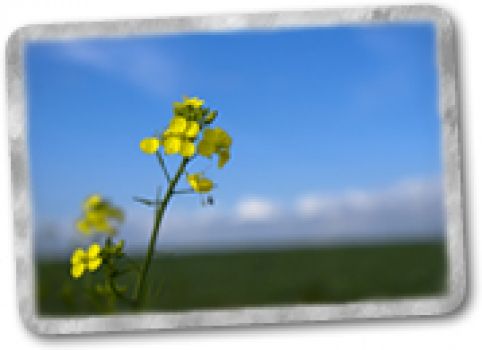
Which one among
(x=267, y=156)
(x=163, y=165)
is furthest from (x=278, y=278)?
(x=163, y=165)

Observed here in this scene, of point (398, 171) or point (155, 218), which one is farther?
point (398, 171)

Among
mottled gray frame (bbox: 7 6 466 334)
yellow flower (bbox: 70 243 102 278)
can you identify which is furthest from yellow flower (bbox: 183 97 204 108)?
yellow flower (bbox: 70 243 102 278)

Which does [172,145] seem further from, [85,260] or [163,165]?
[85,260]

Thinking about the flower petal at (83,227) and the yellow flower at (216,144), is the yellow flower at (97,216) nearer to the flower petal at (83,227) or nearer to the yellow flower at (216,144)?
the flower petal at (83,227)

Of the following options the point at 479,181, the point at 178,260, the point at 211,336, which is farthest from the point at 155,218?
the point at 479,181

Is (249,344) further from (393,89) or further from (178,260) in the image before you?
(393,89)

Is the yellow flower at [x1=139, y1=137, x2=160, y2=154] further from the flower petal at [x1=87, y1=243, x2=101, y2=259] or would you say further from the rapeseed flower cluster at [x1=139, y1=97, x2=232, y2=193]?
the flower petal at [x1=87, y1=243, x2=101, y2=259]

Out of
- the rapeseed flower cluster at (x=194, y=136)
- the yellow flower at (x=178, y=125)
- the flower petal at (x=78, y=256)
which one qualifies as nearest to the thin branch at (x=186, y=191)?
the rapeseed flower cluster at (x=194, y=136)
